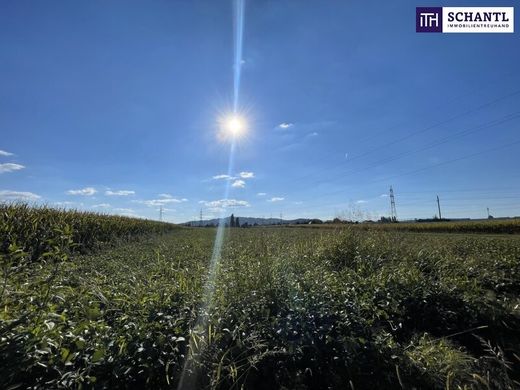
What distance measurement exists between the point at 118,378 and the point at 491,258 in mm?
8124

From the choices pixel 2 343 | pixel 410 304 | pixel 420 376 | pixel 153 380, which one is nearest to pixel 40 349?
pixel 2 343

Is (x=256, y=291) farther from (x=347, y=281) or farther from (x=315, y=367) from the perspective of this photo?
(x=347, y=281)

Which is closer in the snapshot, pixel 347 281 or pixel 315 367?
pixel 315 367

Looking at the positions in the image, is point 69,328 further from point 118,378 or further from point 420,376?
point 420,376

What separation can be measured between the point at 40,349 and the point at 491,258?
28.1 ft

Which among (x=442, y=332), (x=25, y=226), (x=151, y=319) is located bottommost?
(x=442, y=332)

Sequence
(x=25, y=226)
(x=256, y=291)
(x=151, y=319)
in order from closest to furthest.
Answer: (x=151, y=319), (x=256, y=291), (x=25, y=226)

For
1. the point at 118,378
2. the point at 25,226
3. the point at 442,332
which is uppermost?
the point at 25,226

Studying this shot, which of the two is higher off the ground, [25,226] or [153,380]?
[25,226]

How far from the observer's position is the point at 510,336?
12.8 feet

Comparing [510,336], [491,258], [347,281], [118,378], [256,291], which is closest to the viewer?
[118,378]

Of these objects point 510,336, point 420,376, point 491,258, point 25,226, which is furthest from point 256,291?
point 25,226

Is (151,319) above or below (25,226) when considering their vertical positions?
below

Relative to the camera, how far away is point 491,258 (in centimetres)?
688
